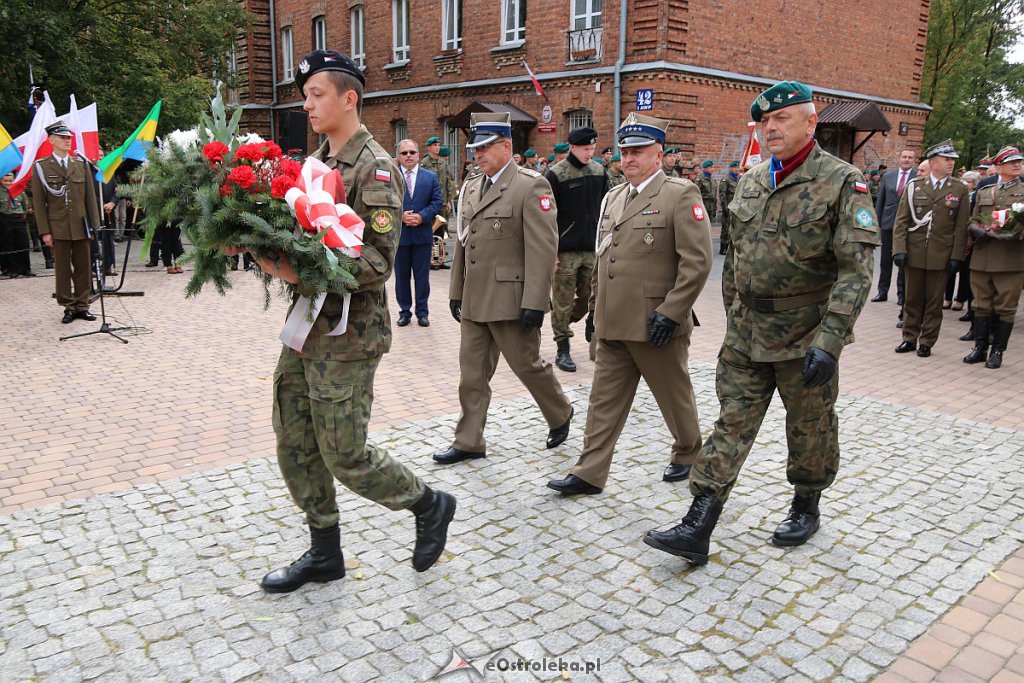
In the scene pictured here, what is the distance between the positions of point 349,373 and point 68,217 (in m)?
7.91

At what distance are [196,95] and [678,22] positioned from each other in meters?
11.9

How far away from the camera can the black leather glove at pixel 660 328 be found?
4.27 m

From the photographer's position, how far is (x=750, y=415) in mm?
3805

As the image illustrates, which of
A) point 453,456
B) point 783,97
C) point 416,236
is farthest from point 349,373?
point 416,236

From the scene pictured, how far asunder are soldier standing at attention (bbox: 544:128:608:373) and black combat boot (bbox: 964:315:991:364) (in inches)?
163

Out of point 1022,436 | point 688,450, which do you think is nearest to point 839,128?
point 1022,436

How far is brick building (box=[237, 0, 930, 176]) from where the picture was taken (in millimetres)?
18281

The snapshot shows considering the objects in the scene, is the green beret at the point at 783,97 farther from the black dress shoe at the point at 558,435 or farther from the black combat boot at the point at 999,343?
the black combat boot at the point at 999,343

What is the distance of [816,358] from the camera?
11.3 ft

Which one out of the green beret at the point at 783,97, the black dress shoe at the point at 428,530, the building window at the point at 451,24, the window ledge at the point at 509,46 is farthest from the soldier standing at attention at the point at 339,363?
the building window at the point at 451,24

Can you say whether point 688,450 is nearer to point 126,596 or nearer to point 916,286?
point 126,596

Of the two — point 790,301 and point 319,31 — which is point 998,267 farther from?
point 319,31

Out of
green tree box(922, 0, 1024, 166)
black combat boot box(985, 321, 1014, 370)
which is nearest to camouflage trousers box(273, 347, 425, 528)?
black combat boot box(985, 321, 1014, 370)

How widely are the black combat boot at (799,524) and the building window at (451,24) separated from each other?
20.9 meters
